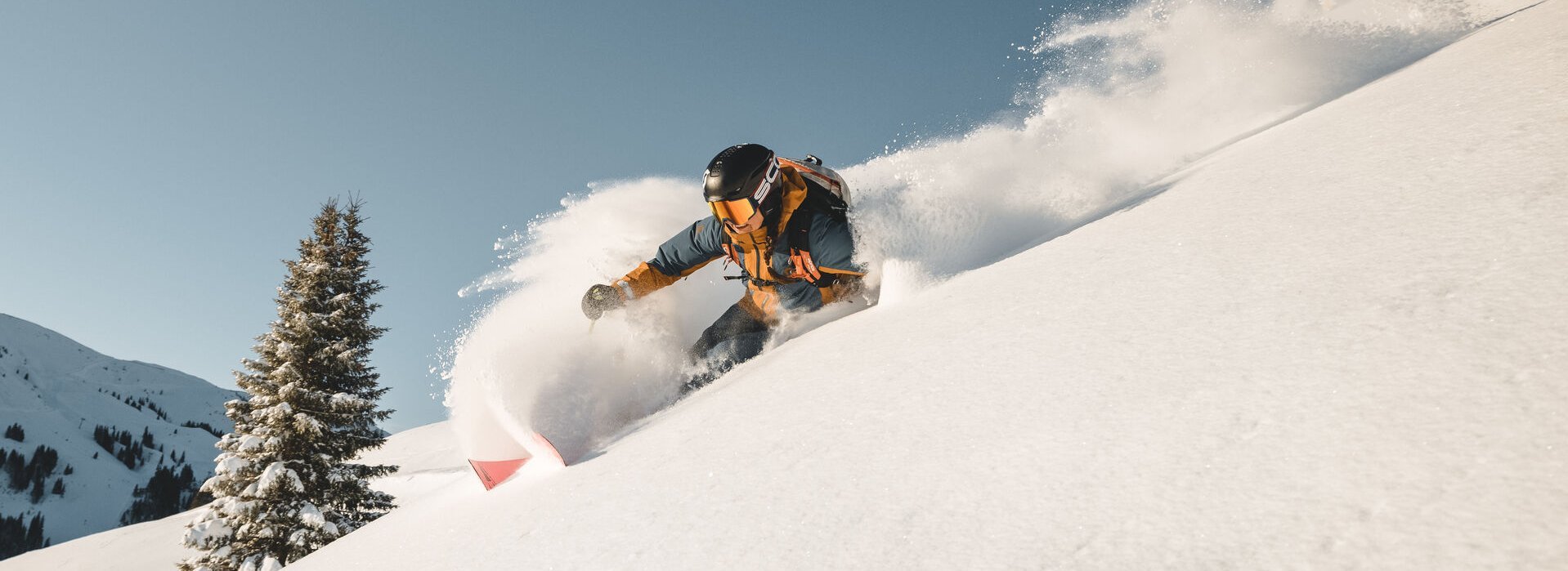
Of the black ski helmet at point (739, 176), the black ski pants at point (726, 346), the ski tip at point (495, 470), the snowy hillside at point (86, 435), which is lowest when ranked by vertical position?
the ski tip at point (495, 470)

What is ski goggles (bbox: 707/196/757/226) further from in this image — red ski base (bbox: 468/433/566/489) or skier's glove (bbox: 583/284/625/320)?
red ski base (bbox: 468/433/566/489)

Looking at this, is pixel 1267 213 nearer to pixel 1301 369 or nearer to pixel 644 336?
pixel 1301 369

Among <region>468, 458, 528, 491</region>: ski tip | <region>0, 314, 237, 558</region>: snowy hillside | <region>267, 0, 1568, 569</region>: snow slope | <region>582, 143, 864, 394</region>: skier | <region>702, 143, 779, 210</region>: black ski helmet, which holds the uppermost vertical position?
<region>0, 314, 237, 558</region>: snowy hillside

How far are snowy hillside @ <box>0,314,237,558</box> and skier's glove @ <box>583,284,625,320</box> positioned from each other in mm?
159472

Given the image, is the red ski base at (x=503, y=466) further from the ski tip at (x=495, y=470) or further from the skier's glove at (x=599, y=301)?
the skier's glove at (x=599, y=301)

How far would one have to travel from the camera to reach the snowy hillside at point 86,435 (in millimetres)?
120438

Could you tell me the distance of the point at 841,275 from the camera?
4.72 meters

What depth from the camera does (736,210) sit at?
4258mm

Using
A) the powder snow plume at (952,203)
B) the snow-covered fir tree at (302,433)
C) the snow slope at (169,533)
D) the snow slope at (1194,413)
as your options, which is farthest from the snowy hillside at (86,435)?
the snow slope at (1194,413)

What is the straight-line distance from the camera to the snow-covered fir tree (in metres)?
9.80

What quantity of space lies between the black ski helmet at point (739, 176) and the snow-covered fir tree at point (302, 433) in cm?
893

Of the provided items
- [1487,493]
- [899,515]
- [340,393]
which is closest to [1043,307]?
[899,515]

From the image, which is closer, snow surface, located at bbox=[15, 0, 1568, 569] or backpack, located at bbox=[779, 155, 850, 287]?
snow surface, located at bbox=[15, 0, 1568, 569]

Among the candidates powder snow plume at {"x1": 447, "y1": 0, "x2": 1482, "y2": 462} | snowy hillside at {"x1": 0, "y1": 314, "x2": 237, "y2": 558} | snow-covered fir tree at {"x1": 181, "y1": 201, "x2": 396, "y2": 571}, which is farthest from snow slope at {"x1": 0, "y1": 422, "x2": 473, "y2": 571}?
snowy hillside at {"x1": 0, "y1": 314, "x2": 237, "y2": 558}
